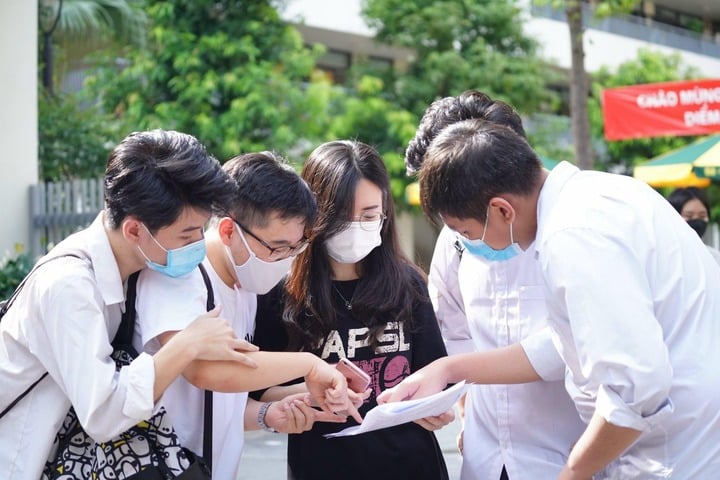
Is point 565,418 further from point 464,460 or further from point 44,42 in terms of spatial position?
point 44,42

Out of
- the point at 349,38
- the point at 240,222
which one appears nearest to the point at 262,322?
the point at 240,222

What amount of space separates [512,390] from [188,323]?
3.08 ft

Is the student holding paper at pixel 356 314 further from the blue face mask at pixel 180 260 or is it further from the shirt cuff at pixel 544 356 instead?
the blue face mask at pixel 180 260

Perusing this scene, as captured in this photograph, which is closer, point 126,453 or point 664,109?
point 126,453

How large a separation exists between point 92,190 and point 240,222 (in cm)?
597

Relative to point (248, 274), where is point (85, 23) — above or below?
above

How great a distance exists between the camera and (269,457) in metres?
6.25

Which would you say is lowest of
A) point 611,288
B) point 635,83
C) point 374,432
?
point 374,432

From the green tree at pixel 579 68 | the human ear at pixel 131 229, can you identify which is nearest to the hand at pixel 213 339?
the human ear at pixel 131 229

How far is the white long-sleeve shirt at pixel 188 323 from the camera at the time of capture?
210 cm

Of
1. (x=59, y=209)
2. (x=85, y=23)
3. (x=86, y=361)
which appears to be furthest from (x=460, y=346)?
(x=85, y=23)

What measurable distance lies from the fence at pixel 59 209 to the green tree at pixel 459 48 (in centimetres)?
775

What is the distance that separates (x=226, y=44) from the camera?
12.5 meters

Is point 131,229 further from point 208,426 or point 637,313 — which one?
point 637,313
